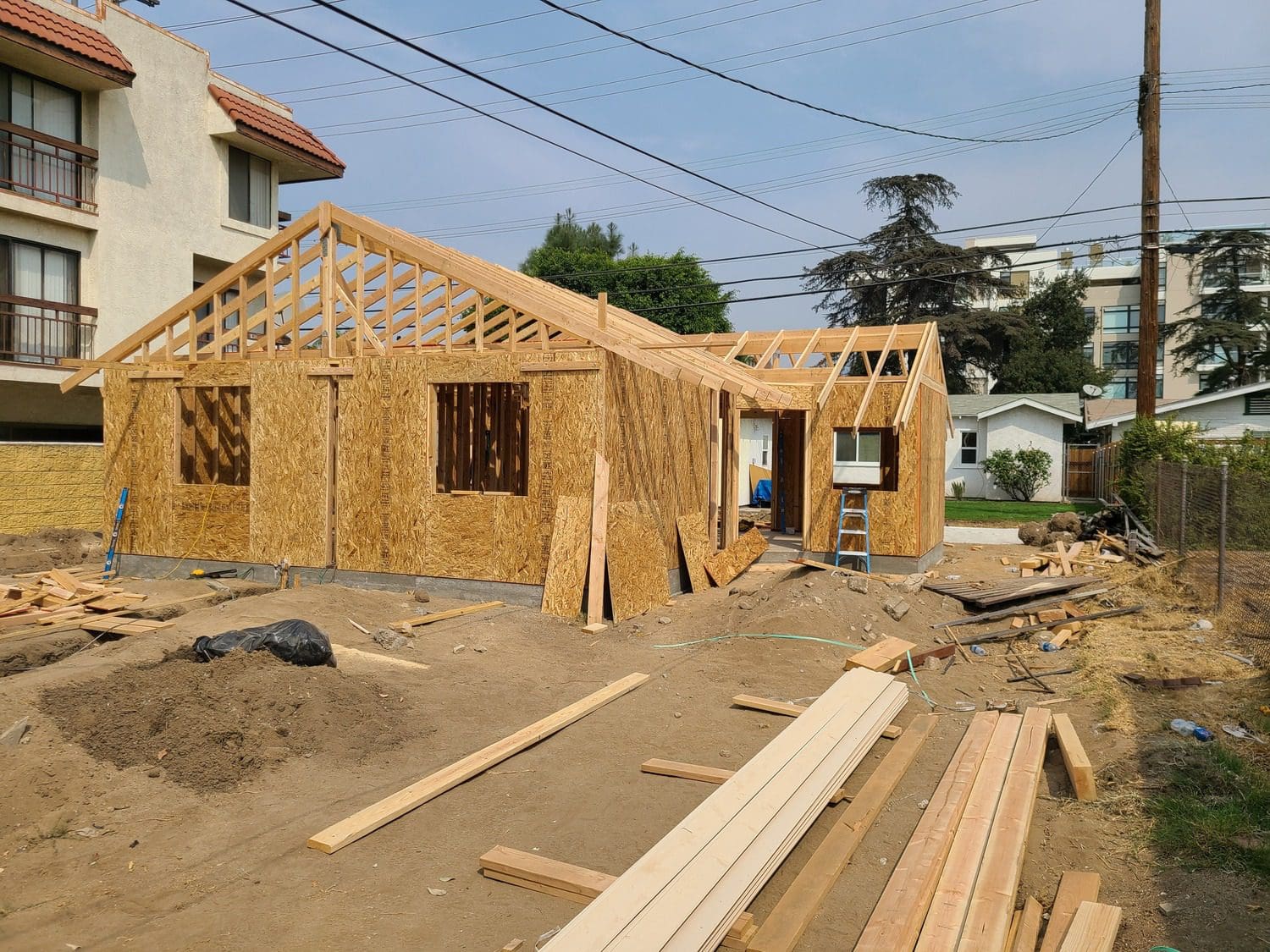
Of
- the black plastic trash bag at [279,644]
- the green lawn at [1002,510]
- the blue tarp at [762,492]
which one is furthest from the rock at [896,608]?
the blue tarp at [762,492]

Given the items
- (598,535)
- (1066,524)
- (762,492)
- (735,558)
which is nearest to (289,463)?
(598,535)

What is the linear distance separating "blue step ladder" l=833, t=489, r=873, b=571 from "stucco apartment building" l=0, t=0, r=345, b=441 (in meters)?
16.7

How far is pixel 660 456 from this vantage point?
537 inches

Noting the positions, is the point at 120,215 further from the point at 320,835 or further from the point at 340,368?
the point at 320,835

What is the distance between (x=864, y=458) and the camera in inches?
650

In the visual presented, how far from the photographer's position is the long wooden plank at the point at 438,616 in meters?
10.7

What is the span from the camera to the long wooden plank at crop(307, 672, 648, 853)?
17.4 ft

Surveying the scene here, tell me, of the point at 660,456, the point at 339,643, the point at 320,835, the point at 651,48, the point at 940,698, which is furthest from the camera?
the point at 660,456

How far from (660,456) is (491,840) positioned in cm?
866

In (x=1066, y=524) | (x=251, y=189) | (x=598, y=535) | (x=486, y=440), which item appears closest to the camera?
(x=598, y=535)

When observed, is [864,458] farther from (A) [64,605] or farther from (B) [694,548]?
(A) [64,605]

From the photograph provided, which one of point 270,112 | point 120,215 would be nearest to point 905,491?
point 120,215

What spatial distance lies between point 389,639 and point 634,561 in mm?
3578

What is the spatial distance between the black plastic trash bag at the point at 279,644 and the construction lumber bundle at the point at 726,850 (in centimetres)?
411
